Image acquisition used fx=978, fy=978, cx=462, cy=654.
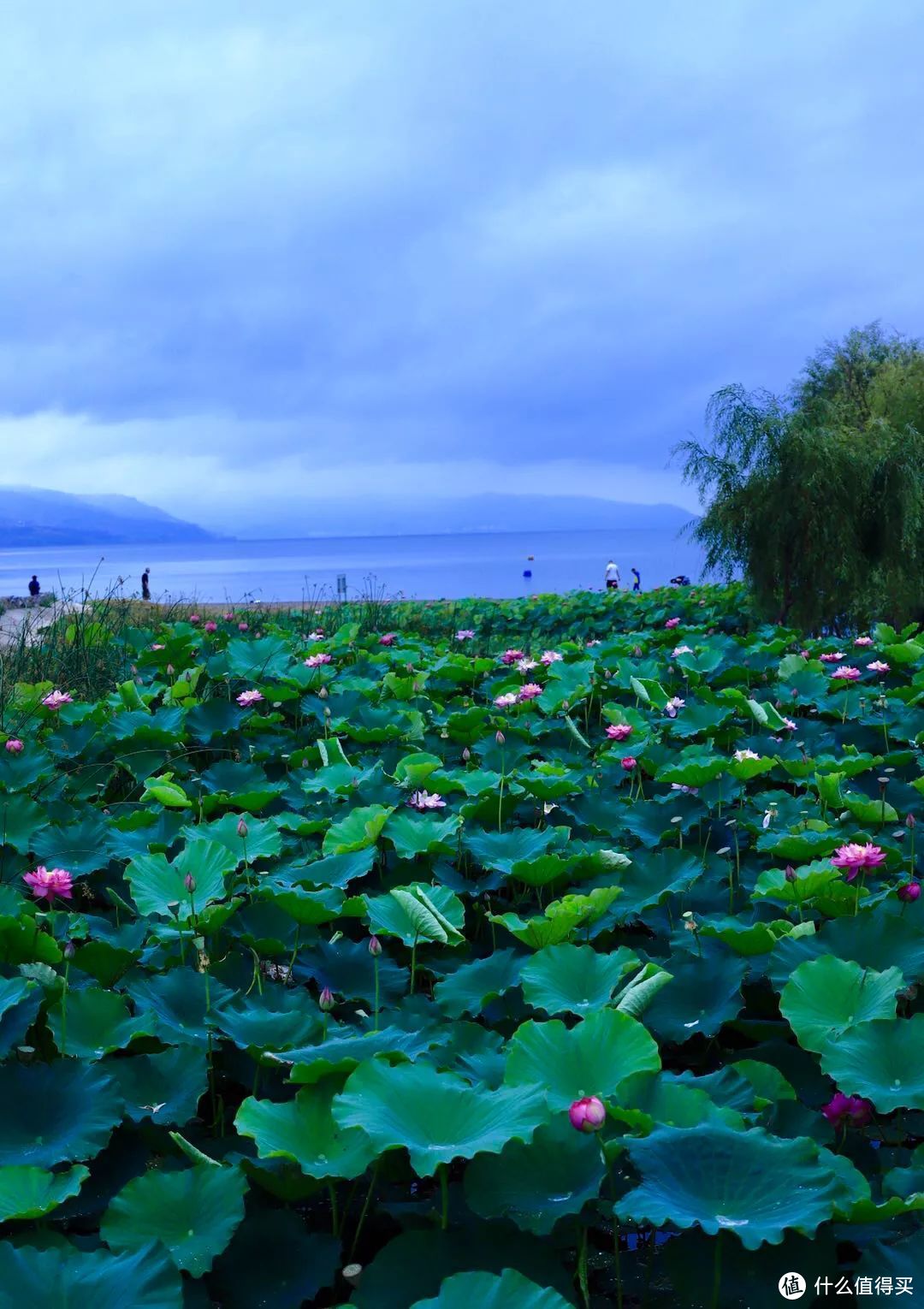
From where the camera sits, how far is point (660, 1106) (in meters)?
1.21

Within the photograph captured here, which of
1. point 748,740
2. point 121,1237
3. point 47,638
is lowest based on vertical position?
point 121,1237

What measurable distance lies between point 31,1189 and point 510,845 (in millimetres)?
1280

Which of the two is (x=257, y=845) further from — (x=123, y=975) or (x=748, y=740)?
(x=748, y=740)

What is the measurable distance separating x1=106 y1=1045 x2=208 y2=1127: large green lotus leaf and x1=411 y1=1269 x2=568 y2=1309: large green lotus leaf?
0.51 metres

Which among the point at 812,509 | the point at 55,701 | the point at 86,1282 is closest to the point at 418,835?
the point at 86,1282

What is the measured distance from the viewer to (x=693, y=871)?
6.74 ft

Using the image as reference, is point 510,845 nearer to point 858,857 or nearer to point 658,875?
point 658,875

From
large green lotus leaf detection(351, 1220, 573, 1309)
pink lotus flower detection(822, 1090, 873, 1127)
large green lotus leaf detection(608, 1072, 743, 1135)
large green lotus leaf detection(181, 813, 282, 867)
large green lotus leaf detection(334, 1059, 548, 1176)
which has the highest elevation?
large green lotus leaf detection(181, 813, 282, 867)

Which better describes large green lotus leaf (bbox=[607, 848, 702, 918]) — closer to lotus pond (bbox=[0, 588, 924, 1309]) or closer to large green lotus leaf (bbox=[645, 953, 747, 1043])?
→ lotus pond (bbox=[0, 588, 924, 1309])

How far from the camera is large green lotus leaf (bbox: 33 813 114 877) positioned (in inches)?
93.2

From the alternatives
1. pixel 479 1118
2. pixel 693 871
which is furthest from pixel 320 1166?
pixel 693 871

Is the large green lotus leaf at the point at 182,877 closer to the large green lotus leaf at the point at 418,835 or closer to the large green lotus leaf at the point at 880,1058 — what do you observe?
the large green lotus leaf at the point at 418,835

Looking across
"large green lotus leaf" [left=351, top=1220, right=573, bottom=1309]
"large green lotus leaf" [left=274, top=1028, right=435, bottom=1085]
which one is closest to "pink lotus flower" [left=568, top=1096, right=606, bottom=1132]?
"large green lotus leaf" [left=351, top=1220, right=573, bottom=1309]

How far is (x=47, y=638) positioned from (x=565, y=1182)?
5.29m
